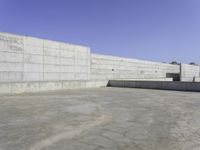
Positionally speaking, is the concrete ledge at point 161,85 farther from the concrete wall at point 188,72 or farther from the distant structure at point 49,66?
the concrete wall at point 188,72

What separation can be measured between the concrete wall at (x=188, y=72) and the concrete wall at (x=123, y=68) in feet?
25.7

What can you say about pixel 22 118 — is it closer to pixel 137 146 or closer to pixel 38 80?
pixel 137 146

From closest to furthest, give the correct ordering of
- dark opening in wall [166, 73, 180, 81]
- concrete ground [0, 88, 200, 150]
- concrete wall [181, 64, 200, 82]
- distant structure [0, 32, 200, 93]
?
1. concrete ground [0, 88, 200, 150]
2. distant structure [0, 32, 200, 93]
3. dark opening in wall [166, 73, 180, 81]
4. concrete wall [181, 64, 200, 82]

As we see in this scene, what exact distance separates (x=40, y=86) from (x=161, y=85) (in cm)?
1120

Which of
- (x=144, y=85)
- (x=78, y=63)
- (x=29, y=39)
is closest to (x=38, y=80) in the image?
(x=29, y=39)

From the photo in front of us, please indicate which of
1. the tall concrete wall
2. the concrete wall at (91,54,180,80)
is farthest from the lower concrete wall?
the concrete wall at (91,54,180,80)

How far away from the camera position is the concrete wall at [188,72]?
Result: 43641mm

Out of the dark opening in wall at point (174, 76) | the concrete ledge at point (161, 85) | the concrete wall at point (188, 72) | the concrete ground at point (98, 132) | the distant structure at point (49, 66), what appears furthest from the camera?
the concrete wall at point (188, 72)

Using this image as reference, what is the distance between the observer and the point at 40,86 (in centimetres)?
1568

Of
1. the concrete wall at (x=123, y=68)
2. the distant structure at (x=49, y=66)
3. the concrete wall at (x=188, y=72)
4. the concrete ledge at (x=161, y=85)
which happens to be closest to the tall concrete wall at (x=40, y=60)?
the distant structure at (x=49, y=66)

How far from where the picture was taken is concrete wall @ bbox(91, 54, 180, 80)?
2338cm

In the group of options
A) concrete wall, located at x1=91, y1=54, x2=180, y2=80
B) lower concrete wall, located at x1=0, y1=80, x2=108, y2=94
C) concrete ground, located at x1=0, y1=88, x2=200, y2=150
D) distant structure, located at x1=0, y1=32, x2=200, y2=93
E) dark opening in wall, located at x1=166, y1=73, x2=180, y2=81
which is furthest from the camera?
dark opening in wall, located at x1=166, y1=73, x2=180, y2=81

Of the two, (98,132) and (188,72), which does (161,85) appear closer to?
(98,132)

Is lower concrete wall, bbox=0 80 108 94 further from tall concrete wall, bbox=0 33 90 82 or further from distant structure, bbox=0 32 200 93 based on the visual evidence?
tall concrete wall, bbox=0 33 90 82
